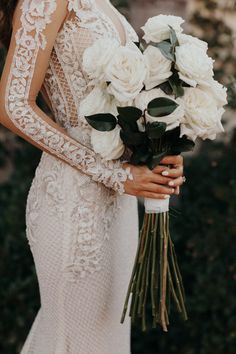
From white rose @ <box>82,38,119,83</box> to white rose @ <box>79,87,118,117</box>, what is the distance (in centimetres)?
5

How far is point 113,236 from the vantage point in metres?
2.56

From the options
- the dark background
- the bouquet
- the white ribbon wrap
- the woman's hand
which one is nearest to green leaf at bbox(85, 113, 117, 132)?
the bouquet

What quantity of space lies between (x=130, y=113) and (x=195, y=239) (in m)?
1.77

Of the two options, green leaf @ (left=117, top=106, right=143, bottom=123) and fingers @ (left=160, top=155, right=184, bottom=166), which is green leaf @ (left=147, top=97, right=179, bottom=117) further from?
fingers @ (left=160, top=155, right=184, bottom=166)

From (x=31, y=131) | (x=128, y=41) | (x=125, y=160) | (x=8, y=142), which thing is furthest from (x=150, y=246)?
(x=8, y=142)

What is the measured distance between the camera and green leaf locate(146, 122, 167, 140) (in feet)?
6.93

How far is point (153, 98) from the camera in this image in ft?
6.99

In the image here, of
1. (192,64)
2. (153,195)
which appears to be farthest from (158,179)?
(192,64)

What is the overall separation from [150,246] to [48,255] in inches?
15.1

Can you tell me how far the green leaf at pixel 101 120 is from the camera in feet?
7.16

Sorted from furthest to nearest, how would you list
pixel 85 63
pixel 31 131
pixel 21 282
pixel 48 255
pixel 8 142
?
pixel 8 142
pixel 21 282
pixel 48 255
pixel 31 131
pixel 85 63

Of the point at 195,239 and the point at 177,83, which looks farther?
the point at 195,239

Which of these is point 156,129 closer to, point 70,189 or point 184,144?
point 184,144

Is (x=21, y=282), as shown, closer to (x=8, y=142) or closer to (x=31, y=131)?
(x=8, y=142)
